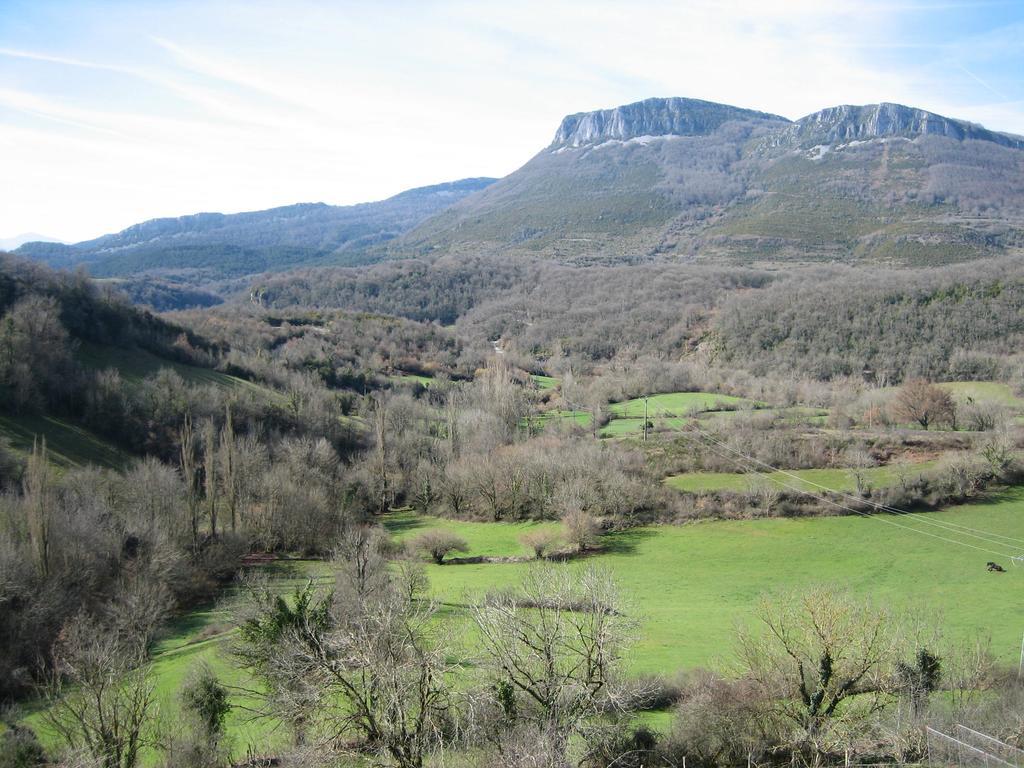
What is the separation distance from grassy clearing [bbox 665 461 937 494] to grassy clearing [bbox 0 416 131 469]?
42.9 meters

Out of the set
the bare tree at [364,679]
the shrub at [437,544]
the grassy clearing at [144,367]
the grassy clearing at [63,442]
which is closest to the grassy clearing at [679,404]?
the shrub at [437,544]

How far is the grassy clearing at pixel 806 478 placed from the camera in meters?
50.1

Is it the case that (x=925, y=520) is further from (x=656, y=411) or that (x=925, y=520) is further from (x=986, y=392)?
(x=986, y=392)

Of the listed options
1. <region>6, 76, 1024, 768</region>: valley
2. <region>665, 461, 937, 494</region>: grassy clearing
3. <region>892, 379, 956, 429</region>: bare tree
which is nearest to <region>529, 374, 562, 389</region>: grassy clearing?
<region>6, 76, 1024, 768</region>: valley

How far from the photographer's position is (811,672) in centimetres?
1964

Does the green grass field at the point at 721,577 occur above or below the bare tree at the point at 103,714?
below

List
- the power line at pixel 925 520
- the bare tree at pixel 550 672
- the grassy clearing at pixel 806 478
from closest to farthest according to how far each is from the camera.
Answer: the bare tree at pixel 550 672, the power line at pixel 925 520, the grassy clearing at pixel 806 478

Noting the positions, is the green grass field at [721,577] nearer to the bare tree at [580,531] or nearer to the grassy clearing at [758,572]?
the grassy clearing at [758,572]

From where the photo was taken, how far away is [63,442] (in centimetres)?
4909

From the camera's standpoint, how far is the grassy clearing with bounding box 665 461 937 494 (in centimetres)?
5006

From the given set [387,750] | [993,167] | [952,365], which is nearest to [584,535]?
[387,750]

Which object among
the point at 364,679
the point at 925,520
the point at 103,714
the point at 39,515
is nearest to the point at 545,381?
the point at 925,520

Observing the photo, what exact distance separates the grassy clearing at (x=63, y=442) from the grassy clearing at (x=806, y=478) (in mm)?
42942

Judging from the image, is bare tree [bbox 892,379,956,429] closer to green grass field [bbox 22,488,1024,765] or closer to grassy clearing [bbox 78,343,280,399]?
green grass field [bbox 22,488,1024,765]
